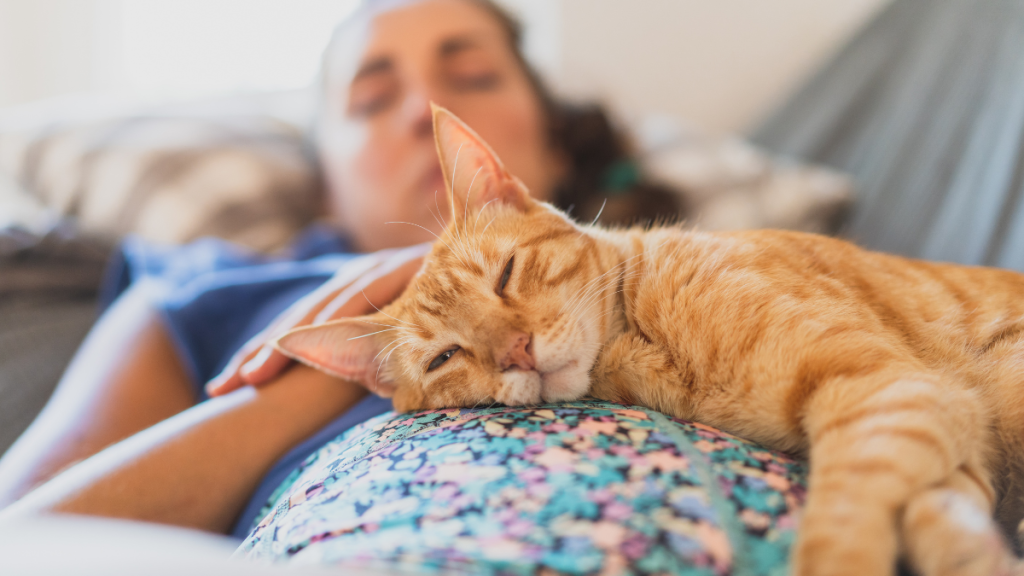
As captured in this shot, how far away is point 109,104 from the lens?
9.27 feet

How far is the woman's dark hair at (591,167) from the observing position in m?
2.53

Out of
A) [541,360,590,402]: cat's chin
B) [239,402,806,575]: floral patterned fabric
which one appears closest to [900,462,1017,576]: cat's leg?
[239,402,806,575]: floral patterned fabric

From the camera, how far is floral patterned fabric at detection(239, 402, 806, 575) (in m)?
0.62

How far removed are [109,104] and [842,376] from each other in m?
3.34

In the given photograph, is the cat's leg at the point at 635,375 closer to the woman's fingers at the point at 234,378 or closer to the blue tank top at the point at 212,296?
the blue tank top at the point at 212,296

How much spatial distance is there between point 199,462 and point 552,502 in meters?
0.88

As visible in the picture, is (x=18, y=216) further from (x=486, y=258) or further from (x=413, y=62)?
(x=486, y=258)

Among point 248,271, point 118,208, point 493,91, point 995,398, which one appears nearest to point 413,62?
point 493,91

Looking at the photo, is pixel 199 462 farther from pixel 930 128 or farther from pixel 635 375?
pixel 930 128

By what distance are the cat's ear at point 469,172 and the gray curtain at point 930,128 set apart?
155 cm

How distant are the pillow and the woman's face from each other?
0.42m

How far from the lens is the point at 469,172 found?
1.26m

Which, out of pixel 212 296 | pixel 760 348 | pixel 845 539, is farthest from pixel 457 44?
pixel 845 539

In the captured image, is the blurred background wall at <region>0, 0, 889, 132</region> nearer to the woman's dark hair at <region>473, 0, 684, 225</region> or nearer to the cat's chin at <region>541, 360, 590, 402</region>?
the woman's dark hair at <region>473, 0, 684, 225</region>
